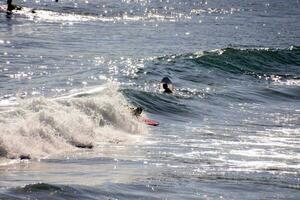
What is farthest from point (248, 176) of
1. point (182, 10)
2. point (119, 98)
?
point (182, 10)

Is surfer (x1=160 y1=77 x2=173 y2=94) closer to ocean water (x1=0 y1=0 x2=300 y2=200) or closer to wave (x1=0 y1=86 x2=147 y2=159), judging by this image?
ocean water (x1=0 y1=0 x2=300 y2=200)

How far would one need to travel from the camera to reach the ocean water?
1281cm

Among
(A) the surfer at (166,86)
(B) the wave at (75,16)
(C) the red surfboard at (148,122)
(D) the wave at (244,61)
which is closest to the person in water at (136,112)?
(C) the red surfboard at (148,122)

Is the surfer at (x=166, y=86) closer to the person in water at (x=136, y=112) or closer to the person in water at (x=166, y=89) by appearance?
the person in water at (x=166, y=89)

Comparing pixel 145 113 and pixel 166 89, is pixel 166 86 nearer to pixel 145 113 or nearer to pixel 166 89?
pixel 166 89

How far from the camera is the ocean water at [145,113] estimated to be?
12.8 metres

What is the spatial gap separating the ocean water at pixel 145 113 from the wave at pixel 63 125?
0.13 feet

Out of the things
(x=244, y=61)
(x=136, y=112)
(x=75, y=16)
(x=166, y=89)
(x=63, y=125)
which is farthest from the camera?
(x=75, y=16)

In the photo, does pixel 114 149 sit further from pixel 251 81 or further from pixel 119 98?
pixel 251 81

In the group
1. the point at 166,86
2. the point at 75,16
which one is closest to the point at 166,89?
the point at 166,86

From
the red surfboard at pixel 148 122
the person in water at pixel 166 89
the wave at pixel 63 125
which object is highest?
the wave at pixel 63 125

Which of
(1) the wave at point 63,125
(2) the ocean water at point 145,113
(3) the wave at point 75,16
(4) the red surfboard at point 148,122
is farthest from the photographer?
(3) the wave at point 75,16

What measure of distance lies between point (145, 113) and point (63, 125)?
23.1 feet

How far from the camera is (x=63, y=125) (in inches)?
664
